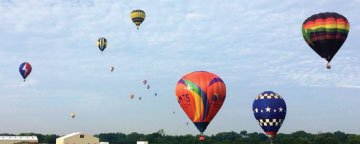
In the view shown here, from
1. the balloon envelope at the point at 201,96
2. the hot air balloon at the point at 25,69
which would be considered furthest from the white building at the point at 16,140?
the balloon envelope at the point at 201,96

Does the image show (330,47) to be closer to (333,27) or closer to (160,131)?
(333,27)

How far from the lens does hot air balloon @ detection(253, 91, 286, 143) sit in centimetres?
5422

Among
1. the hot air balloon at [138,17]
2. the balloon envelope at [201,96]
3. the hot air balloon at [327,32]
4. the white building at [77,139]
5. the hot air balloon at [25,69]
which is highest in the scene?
the hot air balloon at [138,17]

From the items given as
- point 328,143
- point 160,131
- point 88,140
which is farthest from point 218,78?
point 160,131

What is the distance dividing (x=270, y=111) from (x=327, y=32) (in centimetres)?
1225

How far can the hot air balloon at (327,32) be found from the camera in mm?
50656

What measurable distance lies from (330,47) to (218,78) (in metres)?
14.4

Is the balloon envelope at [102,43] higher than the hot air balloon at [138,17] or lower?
lower

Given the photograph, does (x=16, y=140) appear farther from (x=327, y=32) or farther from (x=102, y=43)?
(x=327, y=32)

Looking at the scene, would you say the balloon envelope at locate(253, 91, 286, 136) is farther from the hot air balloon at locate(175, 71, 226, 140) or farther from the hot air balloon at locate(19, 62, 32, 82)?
the hot air balloon at locate(19, 62, 32, 82)

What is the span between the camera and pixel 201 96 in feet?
166

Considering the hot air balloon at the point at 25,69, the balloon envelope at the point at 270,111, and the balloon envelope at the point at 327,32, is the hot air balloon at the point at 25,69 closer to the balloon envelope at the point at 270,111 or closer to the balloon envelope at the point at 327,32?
the balloon envelope at the point at 270,111

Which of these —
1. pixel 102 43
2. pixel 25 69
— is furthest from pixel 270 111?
pixel 25 69

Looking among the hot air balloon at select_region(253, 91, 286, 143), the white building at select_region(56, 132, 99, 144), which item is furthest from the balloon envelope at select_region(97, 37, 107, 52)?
the hot air balloon at select_region(253, 91, 286, 143)
